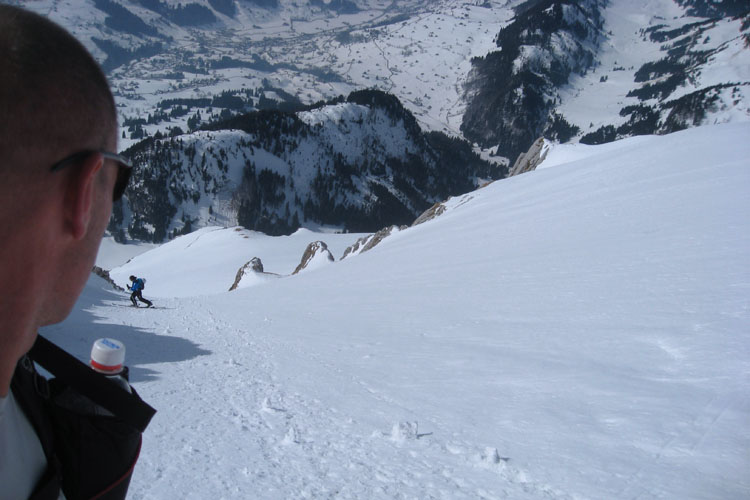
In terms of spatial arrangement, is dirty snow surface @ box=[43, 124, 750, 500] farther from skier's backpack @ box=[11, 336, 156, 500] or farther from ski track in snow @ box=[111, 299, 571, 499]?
skier's backpack @ box=[11, 336, 156, 500]

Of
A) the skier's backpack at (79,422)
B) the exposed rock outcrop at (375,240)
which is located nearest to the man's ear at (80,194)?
the skier's backpack at (79,422)

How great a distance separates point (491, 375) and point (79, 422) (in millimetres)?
5313

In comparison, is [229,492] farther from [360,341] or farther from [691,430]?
[360,341]

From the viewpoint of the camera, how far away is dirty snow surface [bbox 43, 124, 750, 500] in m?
3.88

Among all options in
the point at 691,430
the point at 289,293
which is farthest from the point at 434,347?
the point at 289,293

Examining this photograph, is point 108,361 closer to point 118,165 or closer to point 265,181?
point 118,165

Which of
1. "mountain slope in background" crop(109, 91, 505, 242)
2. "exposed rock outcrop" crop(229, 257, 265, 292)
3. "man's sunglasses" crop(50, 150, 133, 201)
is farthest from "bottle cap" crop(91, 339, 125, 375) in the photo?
"mountain slope in background" crop(109, 91, 505, 242)

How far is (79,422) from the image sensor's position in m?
1.70

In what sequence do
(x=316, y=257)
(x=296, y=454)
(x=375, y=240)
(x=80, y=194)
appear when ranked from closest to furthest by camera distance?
(x=80, y=194), (x=296, y=454), (x=375, y=240), (x=316, y=257)

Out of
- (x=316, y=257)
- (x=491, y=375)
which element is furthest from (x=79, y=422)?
(x=316, y=257)

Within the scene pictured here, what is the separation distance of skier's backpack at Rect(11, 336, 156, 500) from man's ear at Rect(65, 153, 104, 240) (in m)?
0.68

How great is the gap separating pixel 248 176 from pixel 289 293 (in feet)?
477

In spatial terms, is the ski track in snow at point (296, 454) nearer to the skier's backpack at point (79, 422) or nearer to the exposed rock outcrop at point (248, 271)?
the skier's backpack at point (79, 422)

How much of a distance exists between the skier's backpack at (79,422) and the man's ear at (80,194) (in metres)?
0.68
